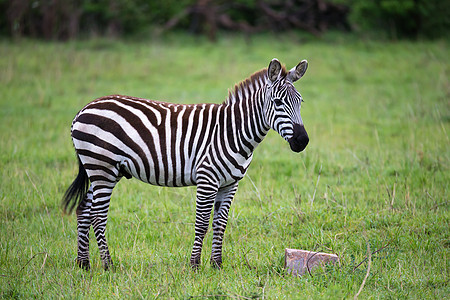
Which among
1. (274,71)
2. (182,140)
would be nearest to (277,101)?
(274,71)

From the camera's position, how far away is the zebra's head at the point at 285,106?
4.55 meters

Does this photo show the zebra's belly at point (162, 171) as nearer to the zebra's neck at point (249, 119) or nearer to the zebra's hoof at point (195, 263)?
the zebra's neck at point (249, 119)

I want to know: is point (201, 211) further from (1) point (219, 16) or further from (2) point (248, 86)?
(1) point (219, 16)

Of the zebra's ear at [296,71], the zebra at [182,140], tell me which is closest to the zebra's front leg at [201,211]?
the zebra at [182,140]

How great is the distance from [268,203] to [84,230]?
253 cm

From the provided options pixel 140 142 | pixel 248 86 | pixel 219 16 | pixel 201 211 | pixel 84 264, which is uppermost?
pixel 219 16

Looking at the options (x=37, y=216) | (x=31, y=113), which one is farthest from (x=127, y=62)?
(x=37, y=216)

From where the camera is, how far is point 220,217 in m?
5.13

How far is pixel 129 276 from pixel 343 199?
3.32m

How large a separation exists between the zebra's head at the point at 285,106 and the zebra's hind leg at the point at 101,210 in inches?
71.5

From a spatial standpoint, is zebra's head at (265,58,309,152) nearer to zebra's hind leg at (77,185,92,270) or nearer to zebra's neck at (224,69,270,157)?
zebra's neck at (224,69,270,157)

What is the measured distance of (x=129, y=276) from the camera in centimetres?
447

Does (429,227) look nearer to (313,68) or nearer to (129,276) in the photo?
(129,276)

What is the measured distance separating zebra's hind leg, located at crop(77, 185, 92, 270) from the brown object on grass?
2.16 m
